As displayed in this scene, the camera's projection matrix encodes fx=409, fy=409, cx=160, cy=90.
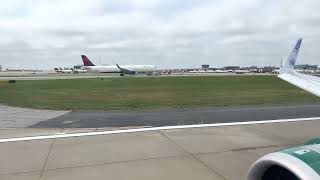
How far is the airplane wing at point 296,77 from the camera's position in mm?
7746

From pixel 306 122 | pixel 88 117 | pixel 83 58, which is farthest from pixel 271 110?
pixel 83 58

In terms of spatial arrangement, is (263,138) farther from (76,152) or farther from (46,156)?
(46,156)

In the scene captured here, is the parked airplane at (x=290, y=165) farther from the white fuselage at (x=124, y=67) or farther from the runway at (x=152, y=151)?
the white fuselage at (x=124, y=67)

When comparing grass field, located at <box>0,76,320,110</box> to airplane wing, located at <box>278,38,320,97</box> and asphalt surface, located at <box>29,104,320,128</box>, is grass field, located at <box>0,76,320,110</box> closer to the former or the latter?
asphalt surface, located at <box>29,104,320,128</box>

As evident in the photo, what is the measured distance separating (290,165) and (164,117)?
12.8m

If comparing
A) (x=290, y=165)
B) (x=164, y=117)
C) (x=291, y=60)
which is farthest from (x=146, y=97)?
(x=290, y=165)

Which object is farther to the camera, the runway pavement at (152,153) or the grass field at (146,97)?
the grass field at (146,97)

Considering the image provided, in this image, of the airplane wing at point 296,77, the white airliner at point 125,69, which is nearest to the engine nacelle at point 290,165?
the airplane wing at point 296,77

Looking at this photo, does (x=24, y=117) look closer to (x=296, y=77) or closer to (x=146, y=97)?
(x=296, y=77)

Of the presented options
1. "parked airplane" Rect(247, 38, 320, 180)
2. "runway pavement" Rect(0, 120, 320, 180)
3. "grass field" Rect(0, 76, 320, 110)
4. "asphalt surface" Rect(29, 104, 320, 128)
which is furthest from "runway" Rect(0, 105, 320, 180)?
"grass field" Rect(0, 76, 320, 110)

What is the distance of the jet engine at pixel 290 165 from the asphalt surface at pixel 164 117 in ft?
32.9

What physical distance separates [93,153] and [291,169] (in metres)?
5.71

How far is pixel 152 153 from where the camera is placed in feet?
26.9

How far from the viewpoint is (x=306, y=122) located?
12141 millimetres
